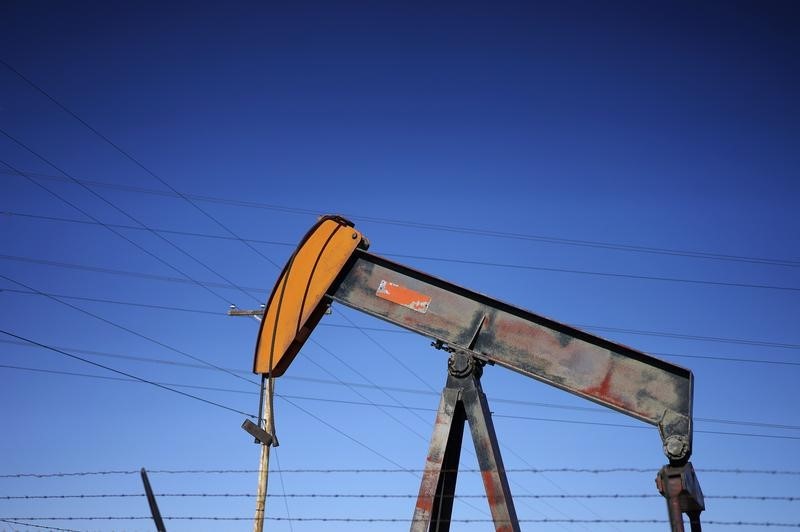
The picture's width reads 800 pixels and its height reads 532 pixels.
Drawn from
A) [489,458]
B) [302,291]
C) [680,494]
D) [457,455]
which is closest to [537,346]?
[489,458]

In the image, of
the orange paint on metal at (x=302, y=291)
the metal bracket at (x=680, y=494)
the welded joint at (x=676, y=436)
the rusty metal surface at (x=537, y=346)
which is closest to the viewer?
the metal bracket at (x=680, y=494)

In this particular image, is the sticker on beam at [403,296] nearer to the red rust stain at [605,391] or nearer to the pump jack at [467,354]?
the pump jack at [467,354]

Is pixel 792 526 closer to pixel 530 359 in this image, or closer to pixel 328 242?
pixel 530 359

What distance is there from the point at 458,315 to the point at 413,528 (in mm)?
1937

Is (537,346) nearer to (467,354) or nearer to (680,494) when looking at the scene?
(467,354)

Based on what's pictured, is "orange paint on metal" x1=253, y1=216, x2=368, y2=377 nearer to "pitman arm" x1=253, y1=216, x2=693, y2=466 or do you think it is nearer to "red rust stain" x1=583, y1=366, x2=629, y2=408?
Answer: "pitman arm" x1=253, y1=216, x2=693, y2=466

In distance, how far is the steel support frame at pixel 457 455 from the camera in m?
7.74

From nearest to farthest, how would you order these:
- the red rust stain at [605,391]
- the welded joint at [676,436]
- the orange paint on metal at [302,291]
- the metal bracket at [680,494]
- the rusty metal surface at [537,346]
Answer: the metal bracket at [680,494] < the welded joint at [676,436] < the rusty metal surface at [537,346] < the red rust stain at [605,391] < the orange paint on metal at [302,291]

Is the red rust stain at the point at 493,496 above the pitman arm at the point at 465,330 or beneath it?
beneath

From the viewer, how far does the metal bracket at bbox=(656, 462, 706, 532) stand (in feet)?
23.7

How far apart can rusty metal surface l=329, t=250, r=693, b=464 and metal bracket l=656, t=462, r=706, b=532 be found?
117 mm

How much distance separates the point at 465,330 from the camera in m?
8.46

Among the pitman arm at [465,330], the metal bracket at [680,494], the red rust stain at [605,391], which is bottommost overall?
the metal bracket at [680,494]

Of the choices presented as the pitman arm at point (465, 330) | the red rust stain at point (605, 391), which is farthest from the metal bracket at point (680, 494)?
the red rust stain at point (605, 391)
